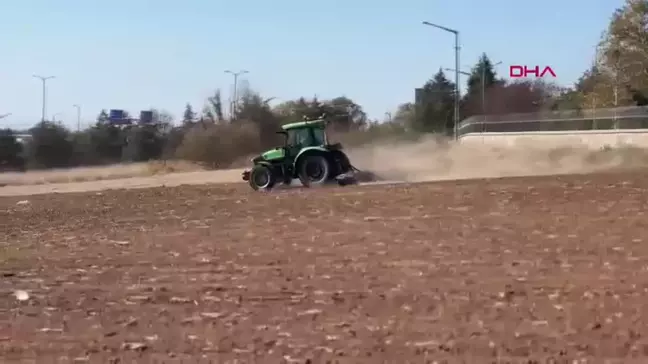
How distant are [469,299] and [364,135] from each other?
151ft

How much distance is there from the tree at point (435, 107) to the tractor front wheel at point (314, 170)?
2217 inches

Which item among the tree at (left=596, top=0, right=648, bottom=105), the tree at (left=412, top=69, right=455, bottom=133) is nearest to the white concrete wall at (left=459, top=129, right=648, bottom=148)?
the tree at (left=596, top=0, right=648, bottom=105)

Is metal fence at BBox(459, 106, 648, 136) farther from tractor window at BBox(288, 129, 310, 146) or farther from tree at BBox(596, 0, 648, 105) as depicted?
tractor window at BBox(288, 129, 310, 146)

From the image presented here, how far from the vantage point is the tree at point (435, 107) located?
92.3 metres

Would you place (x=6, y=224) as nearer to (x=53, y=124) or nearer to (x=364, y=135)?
(x=364, y=135)

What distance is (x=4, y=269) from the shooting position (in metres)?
13.7

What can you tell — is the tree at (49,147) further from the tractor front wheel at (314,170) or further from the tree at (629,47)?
the tractor front wheel at (314,170)

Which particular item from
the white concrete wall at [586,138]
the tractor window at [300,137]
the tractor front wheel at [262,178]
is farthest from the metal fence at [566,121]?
the tractor front wheel at [262,178]

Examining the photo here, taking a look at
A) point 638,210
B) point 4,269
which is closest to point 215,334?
point 4,269

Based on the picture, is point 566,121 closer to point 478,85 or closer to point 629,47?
point 629,47

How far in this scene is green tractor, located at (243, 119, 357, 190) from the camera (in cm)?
2873

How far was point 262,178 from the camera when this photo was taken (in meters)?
29.7

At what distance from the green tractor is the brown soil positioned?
708 centimetres

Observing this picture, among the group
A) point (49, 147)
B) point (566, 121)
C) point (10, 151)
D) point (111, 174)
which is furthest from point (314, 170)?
point (49, 147)
